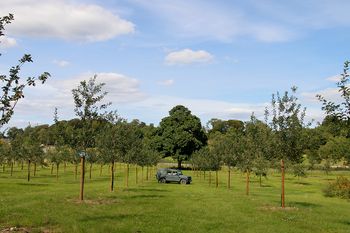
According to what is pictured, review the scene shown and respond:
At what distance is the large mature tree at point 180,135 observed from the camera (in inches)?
3801

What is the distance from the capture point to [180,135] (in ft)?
315

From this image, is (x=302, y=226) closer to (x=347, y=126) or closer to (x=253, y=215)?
(x=253, y=215)

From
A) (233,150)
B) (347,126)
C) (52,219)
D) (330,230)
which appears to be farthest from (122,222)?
(233,150)

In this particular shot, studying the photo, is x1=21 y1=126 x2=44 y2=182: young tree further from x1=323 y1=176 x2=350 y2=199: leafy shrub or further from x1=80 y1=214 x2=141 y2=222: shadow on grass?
x1=80 y1=214 x2=141 y2=222: shadow on grass

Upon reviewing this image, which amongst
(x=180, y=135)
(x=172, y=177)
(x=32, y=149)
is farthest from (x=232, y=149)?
(x=180, y=135)

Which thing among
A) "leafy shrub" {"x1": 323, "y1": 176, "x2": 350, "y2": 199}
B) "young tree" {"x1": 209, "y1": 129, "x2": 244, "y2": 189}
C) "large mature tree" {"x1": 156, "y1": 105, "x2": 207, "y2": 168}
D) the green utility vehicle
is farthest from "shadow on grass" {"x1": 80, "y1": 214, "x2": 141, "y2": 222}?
"large mature tree" {"x1": 156, "y1": 105, "x2": 207, "y2": 168}

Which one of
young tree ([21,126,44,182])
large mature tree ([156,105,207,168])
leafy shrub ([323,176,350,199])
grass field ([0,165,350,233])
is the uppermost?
large mature tree ([156,105,207,168])

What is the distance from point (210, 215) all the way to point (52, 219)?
7752mm

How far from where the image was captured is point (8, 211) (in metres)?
18.3

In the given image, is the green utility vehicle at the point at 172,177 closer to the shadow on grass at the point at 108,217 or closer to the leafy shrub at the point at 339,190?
the leafy shrub at the point at 339,190

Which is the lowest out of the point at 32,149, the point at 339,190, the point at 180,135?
the point at 339,190

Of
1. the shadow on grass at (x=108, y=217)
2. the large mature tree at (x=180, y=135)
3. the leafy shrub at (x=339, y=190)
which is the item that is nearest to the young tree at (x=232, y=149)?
the leafy shrub at (x=339, y=190)

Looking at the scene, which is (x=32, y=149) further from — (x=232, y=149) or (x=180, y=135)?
(x=180, y=135)

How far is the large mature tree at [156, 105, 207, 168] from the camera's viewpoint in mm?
96537
